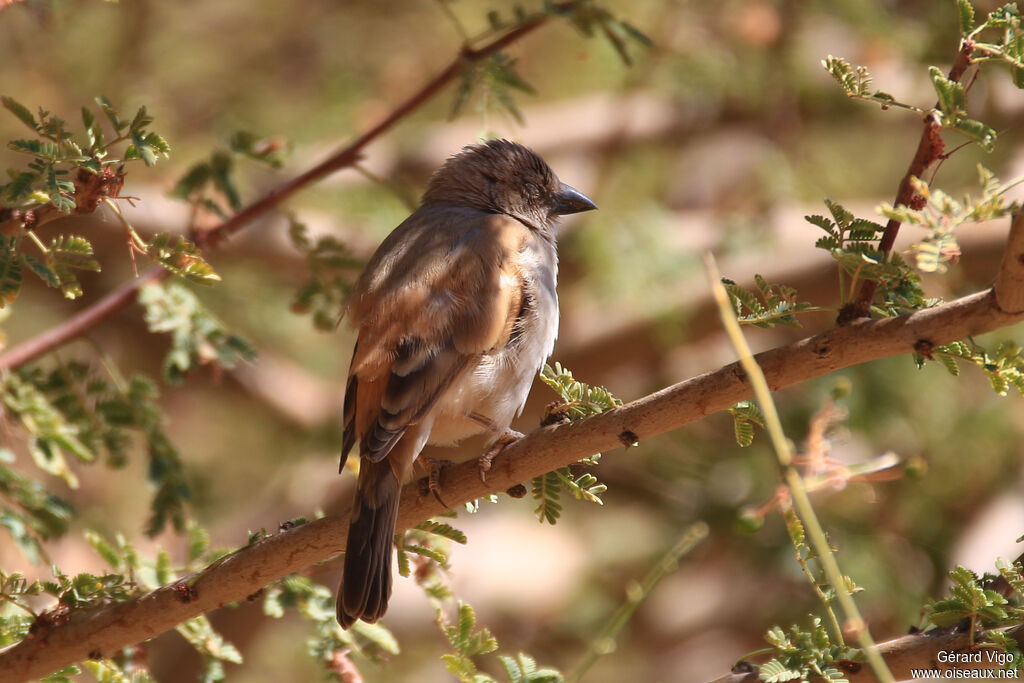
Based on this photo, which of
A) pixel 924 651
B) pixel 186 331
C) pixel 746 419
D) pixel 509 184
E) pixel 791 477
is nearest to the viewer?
pixel 791 477

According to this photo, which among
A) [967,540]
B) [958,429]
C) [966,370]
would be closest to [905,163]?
[966,370]

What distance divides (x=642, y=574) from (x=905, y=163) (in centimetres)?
369

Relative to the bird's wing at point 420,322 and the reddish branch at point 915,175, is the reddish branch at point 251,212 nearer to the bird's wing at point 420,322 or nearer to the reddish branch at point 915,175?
the bird's wing at point 420,322

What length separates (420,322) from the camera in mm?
3326

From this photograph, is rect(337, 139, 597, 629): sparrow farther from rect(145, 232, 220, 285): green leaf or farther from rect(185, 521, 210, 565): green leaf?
rect(145, 232, 220, 285): green leaf

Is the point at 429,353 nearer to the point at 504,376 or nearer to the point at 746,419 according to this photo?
the point at 504,376

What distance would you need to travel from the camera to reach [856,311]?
213 centimetres

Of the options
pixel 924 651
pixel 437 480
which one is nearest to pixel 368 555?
pixel 437 480

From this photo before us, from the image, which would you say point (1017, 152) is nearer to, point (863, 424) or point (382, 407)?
point (863, 424)

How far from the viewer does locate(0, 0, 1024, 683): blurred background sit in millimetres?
5805

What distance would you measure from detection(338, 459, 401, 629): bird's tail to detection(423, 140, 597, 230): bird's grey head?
198cm

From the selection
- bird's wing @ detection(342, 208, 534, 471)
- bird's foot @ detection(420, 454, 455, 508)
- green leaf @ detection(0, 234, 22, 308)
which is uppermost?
green leaf @ detection(0, 234, 22, 308)

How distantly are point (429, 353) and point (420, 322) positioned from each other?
0.13 m

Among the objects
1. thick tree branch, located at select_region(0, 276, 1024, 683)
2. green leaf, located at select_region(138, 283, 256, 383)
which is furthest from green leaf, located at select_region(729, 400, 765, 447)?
green leaf, located at select_region(138, 283, 256, 383)
